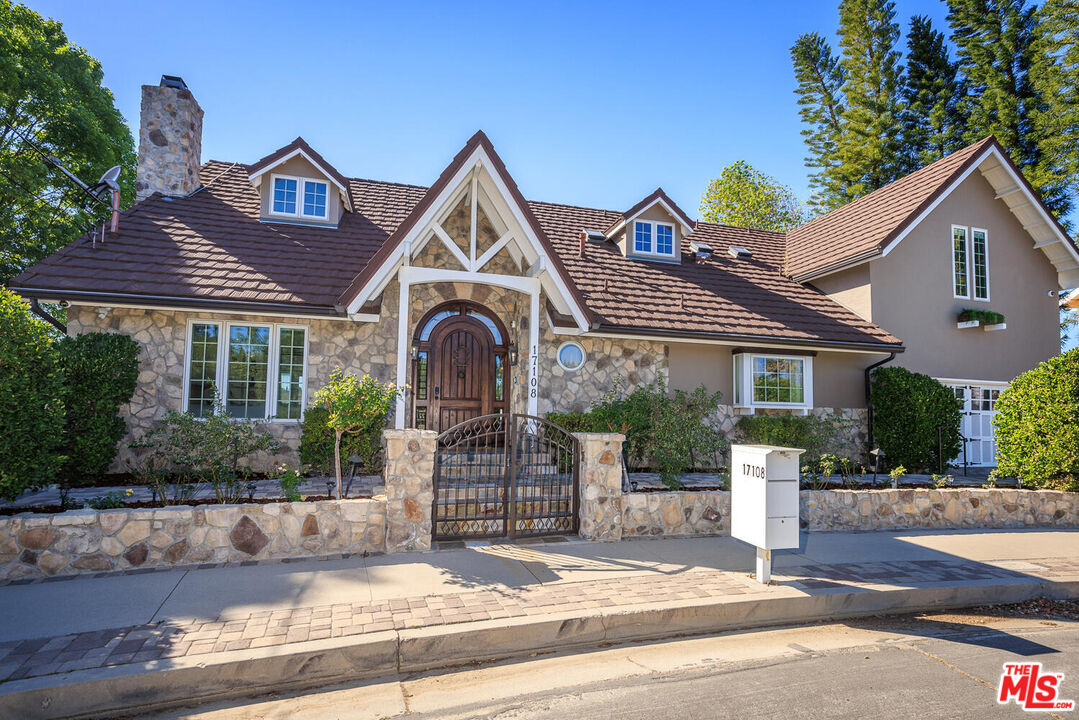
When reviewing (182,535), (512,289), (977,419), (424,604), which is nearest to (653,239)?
(512,289)

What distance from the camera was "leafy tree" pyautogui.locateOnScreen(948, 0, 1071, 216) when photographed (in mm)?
21922

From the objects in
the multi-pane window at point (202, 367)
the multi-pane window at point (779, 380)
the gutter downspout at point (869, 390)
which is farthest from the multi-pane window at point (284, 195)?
the gutter downspout at point (869, 390)

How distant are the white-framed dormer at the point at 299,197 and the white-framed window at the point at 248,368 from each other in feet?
10.6

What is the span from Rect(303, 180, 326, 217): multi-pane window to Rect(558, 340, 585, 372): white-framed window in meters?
6.15

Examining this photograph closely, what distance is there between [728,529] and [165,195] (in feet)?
42.1

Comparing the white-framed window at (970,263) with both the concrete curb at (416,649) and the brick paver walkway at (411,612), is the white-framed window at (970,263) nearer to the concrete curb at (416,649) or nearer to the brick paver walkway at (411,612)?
the brick paver walkway at (411,612)

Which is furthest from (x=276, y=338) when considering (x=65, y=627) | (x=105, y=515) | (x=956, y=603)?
(x=956, y=603)

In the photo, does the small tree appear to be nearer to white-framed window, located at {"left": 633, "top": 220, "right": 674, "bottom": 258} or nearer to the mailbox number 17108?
the mailbox number 17108

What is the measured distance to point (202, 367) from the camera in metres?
10.0

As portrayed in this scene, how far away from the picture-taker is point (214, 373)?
1008cm

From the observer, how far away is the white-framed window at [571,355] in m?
11.4

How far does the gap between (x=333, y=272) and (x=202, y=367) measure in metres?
2.85

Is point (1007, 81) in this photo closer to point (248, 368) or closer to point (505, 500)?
point (505, 500)

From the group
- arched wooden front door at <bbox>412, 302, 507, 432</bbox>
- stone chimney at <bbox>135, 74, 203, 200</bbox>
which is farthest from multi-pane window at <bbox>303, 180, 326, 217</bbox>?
arched wooden front door at <bbox>412, 302, 507, 432</bbox>
